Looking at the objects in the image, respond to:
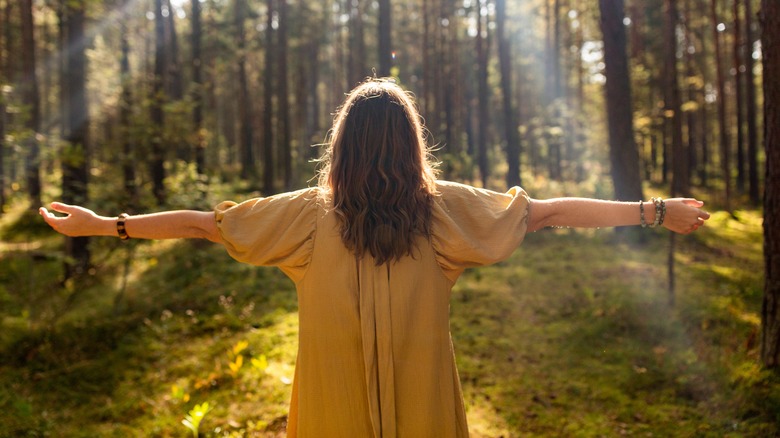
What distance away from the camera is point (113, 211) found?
29.1 ft

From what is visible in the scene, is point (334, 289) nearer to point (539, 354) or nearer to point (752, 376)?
point (752, 376)

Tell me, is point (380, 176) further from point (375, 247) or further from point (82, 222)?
point (82, 222)

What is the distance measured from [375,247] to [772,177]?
174 inches

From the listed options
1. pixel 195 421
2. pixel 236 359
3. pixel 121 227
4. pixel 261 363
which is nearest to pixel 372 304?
pixel 121 227

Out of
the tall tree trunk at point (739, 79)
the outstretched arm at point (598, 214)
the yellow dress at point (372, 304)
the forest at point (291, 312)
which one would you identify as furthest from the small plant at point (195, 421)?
the tall tree trunk at point (739, 79)

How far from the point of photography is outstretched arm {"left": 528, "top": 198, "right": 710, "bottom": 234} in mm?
A: 2699

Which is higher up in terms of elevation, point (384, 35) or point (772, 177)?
point (384, 35)

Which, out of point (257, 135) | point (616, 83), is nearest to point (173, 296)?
point (616, 83)

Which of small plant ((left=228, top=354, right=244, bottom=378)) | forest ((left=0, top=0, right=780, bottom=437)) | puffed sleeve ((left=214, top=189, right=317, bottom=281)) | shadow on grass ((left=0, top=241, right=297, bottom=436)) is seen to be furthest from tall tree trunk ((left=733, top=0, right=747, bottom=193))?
puffed sleeve ((left=214, top=189, right=317, bottom=281))

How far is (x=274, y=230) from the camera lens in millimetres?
2643

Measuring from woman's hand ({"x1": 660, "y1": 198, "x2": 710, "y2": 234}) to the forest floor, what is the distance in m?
3.00

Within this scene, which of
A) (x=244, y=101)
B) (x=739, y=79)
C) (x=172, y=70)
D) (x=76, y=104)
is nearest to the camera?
(x=76, y=104)

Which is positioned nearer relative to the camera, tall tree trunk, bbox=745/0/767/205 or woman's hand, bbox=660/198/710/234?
woman's hand, bbox=660/198/710/234

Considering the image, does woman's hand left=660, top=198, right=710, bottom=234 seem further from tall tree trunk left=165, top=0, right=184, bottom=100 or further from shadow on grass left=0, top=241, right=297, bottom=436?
tall tree trunk left=165, top=0, right=184, bottom=100
